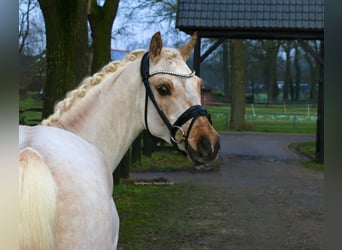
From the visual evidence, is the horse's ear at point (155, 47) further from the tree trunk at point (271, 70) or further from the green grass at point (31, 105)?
the tree trunk at point (271, 70)

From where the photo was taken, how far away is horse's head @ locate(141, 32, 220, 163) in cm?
254

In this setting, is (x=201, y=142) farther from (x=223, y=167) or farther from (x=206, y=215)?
(x=223, y=167)

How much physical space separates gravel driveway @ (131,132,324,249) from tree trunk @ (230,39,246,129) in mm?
6807

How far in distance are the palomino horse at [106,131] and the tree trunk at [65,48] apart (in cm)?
274

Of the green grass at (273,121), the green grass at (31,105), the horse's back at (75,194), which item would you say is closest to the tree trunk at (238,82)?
the green grass at (273,121)

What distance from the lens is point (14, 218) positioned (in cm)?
74

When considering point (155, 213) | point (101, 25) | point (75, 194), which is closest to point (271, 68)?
point (101, 25)

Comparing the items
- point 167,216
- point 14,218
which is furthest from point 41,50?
point 14,218

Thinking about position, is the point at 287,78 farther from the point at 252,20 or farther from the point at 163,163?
the point at 163,163

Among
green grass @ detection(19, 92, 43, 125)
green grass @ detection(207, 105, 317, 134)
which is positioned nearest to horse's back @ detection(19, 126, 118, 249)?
green grass @ detection(19, 92, 43, 125)

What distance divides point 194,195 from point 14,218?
7955mm

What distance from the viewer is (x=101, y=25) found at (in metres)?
7.66

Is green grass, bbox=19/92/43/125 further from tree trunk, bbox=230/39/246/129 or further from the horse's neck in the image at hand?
the horse's neck

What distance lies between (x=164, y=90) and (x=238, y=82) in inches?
754
